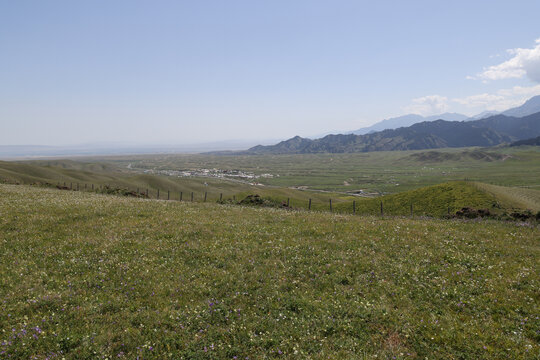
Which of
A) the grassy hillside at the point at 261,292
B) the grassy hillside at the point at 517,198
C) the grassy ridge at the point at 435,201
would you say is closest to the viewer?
the grassy hillside at the point at 261,292

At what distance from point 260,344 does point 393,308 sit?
253 inches

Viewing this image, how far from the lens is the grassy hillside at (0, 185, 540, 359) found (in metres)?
10.2

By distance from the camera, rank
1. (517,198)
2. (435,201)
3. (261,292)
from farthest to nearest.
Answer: (435,201), (517,198), (261,292)

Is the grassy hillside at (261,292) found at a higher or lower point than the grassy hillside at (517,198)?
higher

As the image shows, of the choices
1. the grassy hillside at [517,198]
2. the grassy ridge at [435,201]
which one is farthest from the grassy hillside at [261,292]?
the grassy hillside at [517,198]

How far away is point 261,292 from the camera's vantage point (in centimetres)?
1370

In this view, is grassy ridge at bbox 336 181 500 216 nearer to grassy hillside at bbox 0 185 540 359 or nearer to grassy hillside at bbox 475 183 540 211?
grassy hillside at bbox 475 183 540 211

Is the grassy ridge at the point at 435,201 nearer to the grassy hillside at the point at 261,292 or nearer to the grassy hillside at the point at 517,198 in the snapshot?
the grassy hillside at the point at 517,198

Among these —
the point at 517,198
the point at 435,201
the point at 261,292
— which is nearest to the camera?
the point at 261,292

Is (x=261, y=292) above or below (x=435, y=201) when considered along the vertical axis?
above

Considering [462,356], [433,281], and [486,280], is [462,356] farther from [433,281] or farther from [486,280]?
[486,280]

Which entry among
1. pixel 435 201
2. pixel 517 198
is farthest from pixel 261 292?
pixel 517 198

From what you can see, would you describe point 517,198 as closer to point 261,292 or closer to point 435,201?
point 435,201

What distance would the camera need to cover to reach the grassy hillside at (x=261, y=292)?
10242 millimetres
